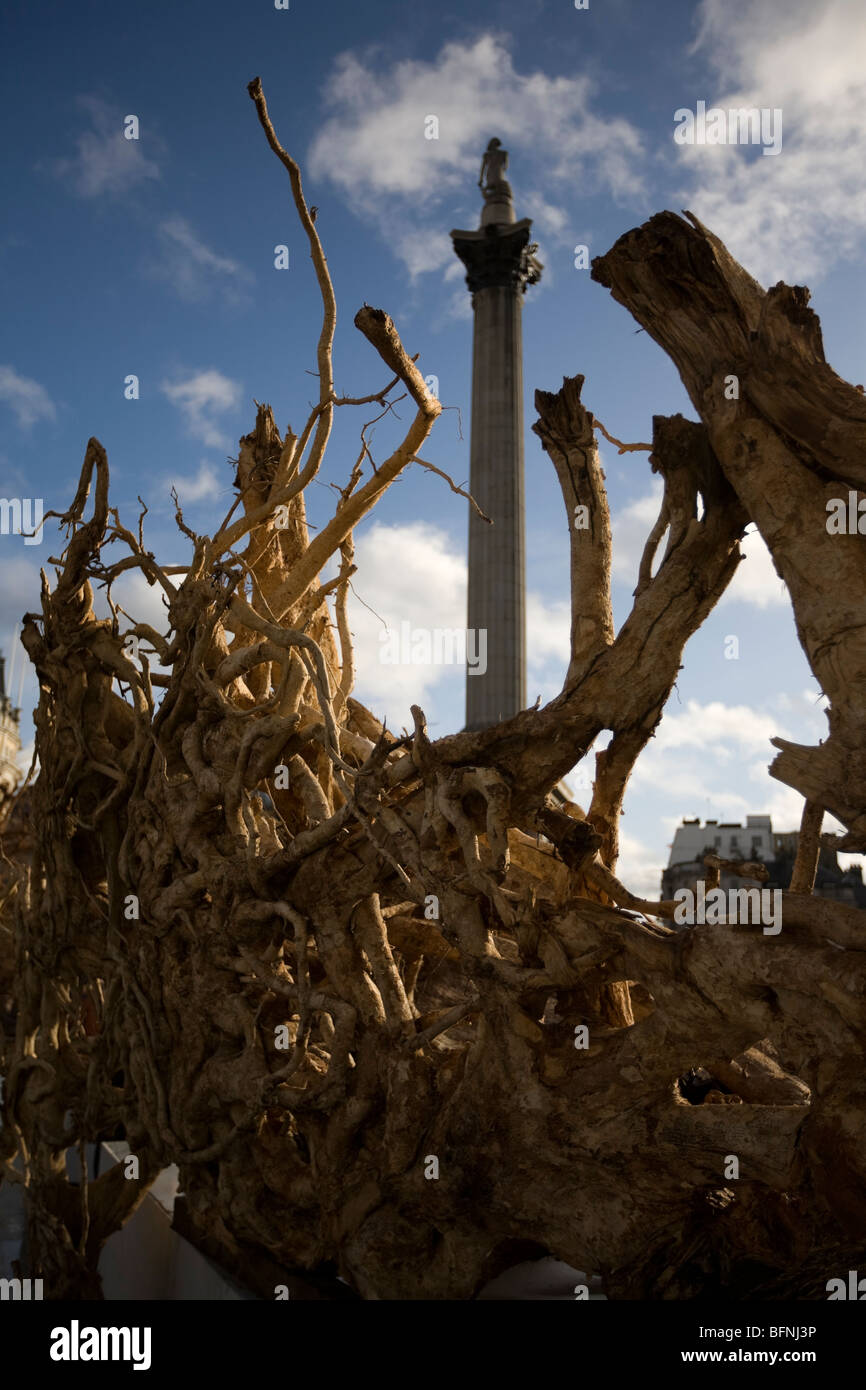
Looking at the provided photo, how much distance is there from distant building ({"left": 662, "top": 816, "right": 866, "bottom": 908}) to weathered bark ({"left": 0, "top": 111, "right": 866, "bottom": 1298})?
16.4 m

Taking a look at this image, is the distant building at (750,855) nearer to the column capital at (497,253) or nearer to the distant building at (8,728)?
the column capital at (497,253)

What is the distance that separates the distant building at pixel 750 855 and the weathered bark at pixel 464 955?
16438mm

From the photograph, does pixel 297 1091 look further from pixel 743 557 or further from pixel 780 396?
pixel 780 396

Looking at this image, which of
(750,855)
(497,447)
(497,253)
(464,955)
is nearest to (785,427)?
(464,955)

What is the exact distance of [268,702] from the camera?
5.42 m

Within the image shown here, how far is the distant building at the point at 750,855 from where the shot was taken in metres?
22.0

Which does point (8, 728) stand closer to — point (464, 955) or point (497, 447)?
point (497, 447)

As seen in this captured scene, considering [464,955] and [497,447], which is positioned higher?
[497,447]

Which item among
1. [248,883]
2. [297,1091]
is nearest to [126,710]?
[248,883]

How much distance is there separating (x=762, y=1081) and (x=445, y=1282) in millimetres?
1580

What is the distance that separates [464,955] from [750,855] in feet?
73.2

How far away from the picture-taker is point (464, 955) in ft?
13.8

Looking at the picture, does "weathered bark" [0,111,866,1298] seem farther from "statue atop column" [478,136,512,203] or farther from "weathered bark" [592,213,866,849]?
"statue atop column" [478,136,512,203]

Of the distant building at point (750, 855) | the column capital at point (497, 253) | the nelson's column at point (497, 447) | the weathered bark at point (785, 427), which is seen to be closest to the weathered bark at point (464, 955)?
the weathered bark at point (785, 427)
